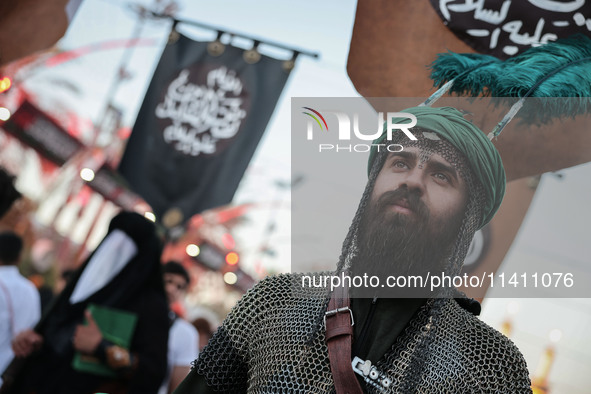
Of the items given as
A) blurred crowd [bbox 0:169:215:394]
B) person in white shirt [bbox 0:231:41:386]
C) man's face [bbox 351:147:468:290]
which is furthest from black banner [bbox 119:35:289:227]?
man's face [bbox 351:147:468:290]

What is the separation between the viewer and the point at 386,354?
1738 mm

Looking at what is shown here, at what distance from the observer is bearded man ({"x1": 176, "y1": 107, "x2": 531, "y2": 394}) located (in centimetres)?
168

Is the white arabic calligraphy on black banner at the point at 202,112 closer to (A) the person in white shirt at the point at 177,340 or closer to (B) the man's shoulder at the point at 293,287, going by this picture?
(A) the person in white shirt at the point at 177,340

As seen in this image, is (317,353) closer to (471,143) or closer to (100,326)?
(471,143)

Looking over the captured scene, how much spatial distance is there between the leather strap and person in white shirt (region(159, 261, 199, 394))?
3068 mm

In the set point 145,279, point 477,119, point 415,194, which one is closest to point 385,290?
point 415,194

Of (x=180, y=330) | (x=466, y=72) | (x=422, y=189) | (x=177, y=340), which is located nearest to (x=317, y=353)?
(x=422, y=189)

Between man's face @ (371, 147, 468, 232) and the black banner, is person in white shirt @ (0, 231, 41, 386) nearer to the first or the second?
the black banner

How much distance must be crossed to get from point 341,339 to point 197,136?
3.94 metres

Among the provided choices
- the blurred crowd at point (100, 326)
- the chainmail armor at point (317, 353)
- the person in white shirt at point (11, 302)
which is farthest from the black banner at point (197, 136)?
the chainmail armor at point (317, 353)

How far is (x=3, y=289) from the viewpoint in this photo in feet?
15.0

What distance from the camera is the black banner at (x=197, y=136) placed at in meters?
5.35

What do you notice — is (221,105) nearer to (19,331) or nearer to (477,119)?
(19,331)

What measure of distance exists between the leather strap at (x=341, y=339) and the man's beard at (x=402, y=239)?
0.31 feet
